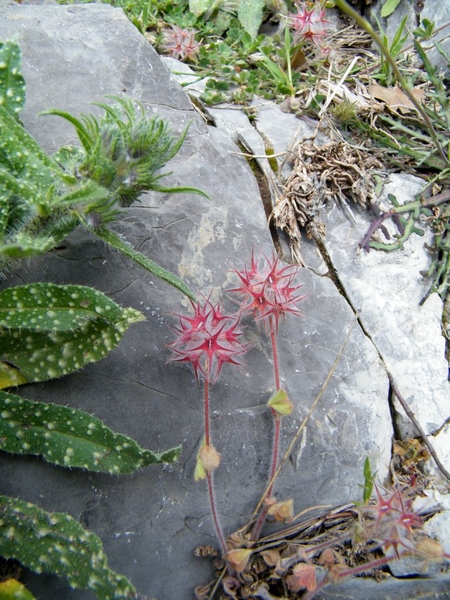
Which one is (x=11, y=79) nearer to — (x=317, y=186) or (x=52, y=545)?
(x=317, y=186)

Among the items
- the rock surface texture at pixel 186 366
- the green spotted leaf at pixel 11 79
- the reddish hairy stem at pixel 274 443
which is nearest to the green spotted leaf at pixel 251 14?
the rock surface texture at pixel 186 366

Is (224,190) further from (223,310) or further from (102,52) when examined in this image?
(102,52)

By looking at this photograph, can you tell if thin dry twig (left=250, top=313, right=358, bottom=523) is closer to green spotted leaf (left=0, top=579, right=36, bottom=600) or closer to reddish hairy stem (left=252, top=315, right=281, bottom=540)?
reddish hairy stem (left=252, top=315, right=281, bottom=540)

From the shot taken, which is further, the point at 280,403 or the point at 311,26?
the point at 311,26

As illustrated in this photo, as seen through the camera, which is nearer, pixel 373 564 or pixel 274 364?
pixel 373 564

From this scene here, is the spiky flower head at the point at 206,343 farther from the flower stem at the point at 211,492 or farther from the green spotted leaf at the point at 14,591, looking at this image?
the green spotted leaf at the point at 14,591

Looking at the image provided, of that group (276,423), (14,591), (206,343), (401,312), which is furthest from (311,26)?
(14,591)

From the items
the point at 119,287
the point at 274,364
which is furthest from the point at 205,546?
the point at 119,287
